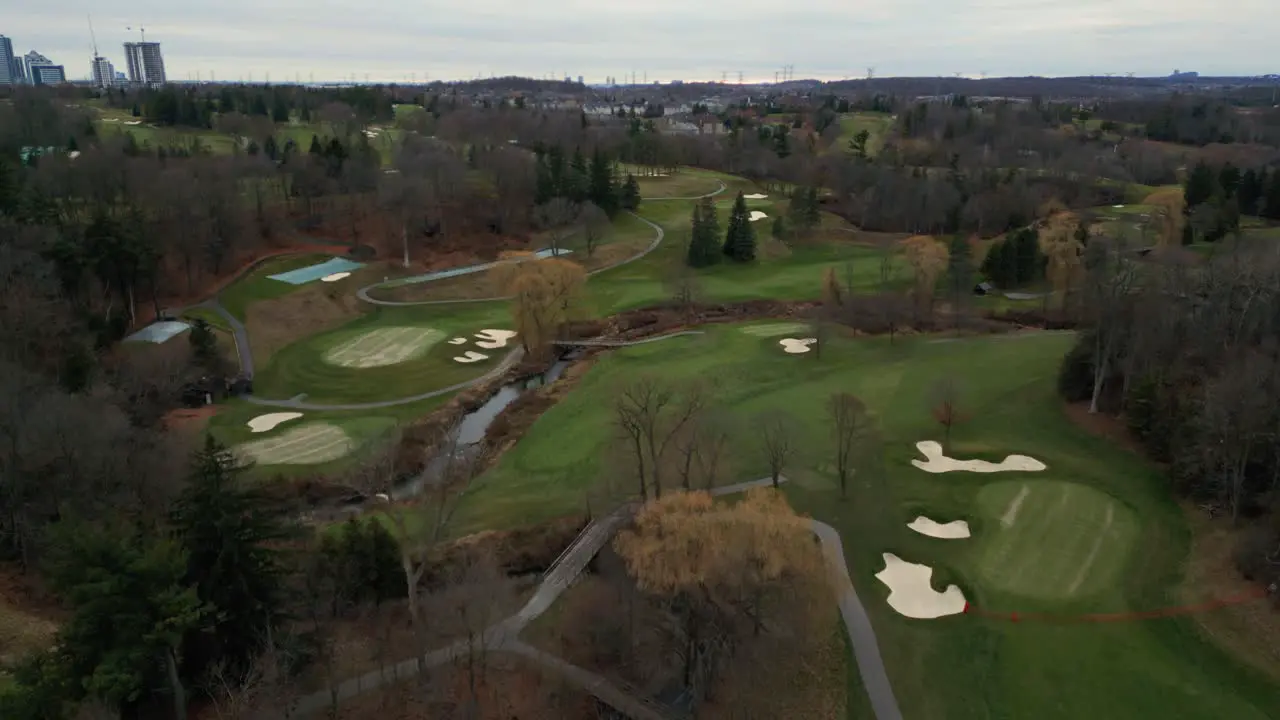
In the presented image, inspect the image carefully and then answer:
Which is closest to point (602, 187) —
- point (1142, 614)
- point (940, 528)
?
point (940, 528)

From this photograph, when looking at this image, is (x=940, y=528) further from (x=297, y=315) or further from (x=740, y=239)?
(x=740, y=239)

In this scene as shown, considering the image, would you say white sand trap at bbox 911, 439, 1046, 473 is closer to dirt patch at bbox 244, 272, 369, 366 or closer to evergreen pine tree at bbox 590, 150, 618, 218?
dirt patch at bbox 244, 272, 369, 366

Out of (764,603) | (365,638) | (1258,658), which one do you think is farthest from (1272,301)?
(365,638)

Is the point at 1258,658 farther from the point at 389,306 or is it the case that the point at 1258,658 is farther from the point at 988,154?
the point at 988,154

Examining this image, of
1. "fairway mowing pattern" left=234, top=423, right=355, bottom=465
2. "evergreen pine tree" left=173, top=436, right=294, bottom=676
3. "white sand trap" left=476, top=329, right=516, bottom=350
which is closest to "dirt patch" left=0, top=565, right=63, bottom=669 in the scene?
"evergreen pine tree" left=173, top=436, right=294, bottom=676

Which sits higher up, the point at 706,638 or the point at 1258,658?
the point at 706,638
